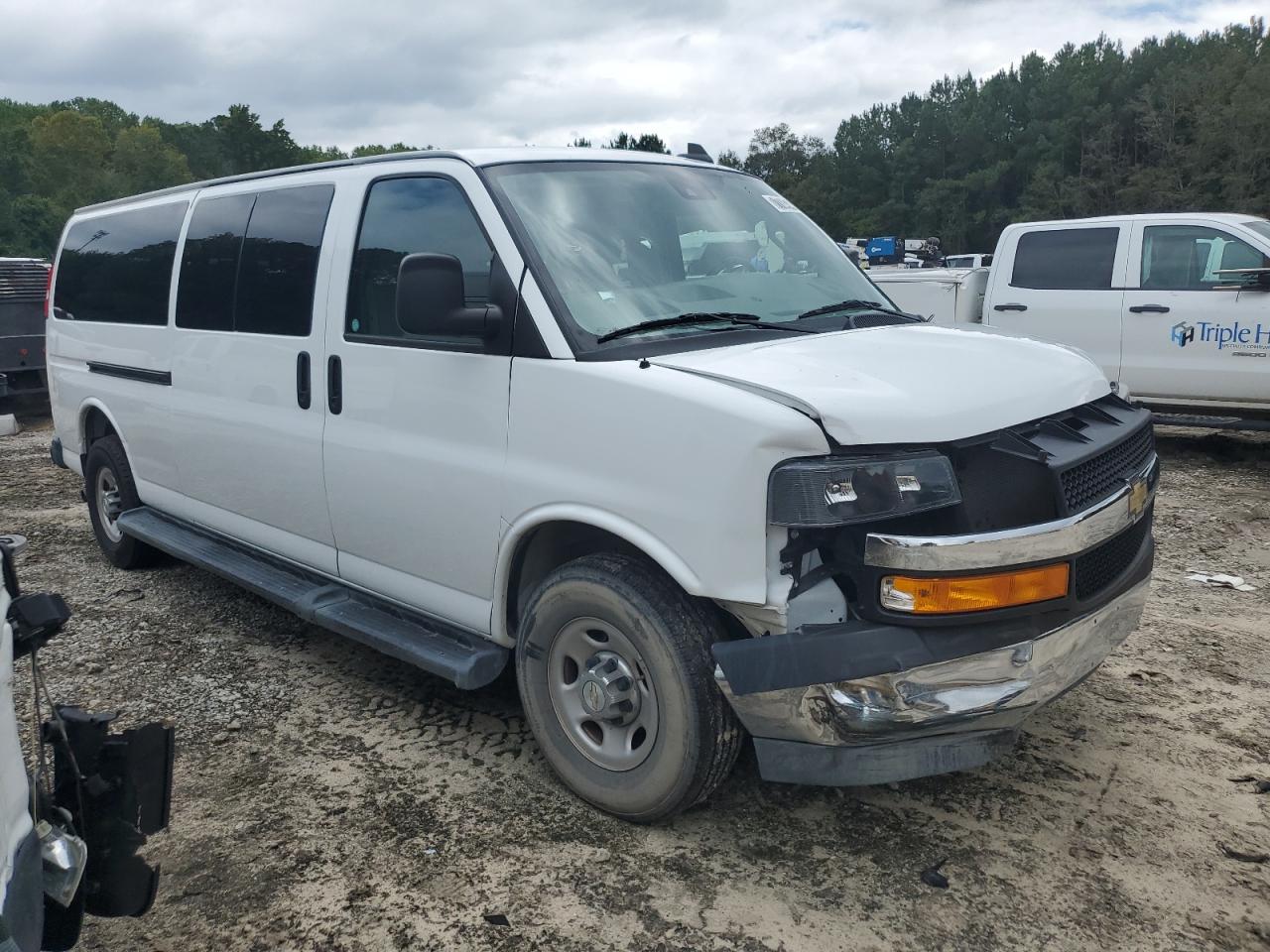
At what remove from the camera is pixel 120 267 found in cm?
573

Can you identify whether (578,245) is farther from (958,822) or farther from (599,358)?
(958,822)

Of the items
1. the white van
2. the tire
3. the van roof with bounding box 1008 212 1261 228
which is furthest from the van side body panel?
the van roof with bounding box 1008 212 1261 228

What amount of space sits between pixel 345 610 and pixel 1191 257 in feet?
26.0

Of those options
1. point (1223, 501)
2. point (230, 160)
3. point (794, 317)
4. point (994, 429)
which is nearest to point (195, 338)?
point (794, 317)

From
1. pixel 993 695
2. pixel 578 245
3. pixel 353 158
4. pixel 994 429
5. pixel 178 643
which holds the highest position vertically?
pixel 353 158

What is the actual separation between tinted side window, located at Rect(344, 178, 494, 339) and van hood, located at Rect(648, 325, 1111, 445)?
32.4 inches

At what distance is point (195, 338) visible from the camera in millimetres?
4910

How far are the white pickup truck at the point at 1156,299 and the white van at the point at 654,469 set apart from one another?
5.33 m

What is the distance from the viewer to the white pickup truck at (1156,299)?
8.53 metres

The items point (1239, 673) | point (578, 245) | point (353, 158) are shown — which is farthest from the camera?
point (1239, 673)

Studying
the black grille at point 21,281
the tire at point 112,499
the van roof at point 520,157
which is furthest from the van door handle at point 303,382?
the black grille at point 21,281

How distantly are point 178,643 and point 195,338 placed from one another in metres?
1.47

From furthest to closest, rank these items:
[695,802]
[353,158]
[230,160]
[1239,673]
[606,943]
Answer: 1. [230,160]
2. [1239,673]
3. [353,158]
4. [695,802]
5. [606,943]

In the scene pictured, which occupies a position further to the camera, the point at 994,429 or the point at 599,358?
the point at 599,358
